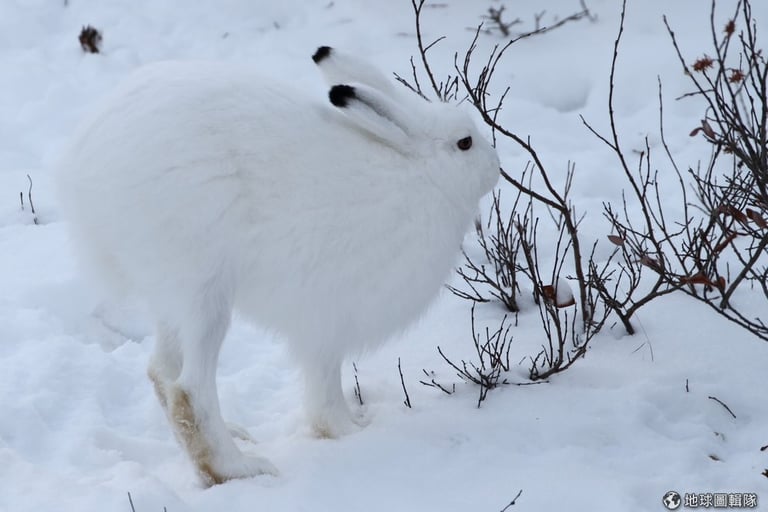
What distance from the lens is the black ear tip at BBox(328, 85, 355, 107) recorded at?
2.80 m

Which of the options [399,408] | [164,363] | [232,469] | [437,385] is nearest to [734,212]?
[437,385]

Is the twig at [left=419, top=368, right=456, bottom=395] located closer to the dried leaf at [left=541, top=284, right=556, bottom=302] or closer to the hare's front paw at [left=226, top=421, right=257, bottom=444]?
the dried leaf at [left=541, top=284, right=556, bottom=302]

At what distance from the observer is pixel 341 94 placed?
2803 mm

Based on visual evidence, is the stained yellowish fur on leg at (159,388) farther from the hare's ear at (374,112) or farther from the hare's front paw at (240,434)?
the hare's ear at (374,112)

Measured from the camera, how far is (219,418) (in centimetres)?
297

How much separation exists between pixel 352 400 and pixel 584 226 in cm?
180

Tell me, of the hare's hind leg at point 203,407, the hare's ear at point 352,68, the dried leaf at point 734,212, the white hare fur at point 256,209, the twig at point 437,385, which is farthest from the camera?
the twig at point 437,385

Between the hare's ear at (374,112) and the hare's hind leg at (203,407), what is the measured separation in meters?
0.72

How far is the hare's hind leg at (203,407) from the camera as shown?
2.90 m

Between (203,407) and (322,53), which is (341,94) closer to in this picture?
(322,53)

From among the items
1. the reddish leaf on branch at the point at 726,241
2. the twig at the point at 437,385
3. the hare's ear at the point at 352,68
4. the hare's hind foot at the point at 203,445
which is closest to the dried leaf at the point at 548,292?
the twig at the point at 437,385

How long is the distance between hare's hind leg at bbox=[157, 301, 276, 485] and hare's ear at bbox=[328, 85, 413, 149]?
0.72 meters

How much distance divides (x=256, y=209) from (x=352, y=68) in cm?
68

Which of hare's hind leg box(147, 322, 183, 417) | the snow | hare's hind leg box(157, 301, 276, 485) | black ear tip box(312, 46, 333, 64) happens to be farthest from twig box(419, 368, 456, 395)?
black ear tip box(312, 46, 333, 64)
